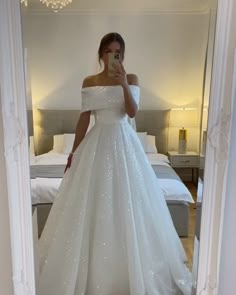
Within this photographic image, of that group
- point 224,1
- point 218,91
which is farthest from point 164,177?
point 224,1

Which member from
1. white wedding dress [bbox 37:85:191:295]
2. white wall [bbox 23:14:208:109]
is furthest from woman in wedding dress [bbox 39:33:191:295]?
white wall [bbox 23:14:208:109]

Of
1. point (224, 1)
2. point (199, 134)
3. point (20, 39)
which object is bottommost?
point (199, 134)

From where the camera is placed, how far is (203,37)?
0.95 meters

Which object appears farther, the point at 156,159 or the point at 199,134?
the point at 156,159

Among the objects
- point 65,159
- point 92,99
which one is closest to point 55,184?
point 65,159

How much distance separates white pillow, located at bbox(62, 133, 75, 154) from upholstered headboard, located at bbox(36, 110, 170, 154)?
15 mm

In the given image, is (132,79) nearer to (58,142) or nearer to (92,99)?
(92,99)

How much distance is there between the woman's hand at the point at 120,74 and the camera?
983mm

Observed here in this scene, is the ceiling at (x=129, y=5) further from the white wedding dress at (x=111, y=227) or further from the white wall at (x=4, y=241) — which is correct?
the white wall at (x=4, y=241)

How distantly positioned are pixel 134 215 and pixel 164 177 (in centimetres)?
20

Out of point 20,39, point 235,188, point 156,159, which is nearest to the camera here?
point 20,39

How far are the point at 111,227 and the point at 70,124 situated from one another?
453 millimetres

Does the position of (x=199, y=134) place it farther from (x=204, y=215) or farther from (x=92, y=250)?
(x=92, y=250)

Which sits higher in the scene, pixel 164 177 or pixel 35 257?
pixel 164 177
